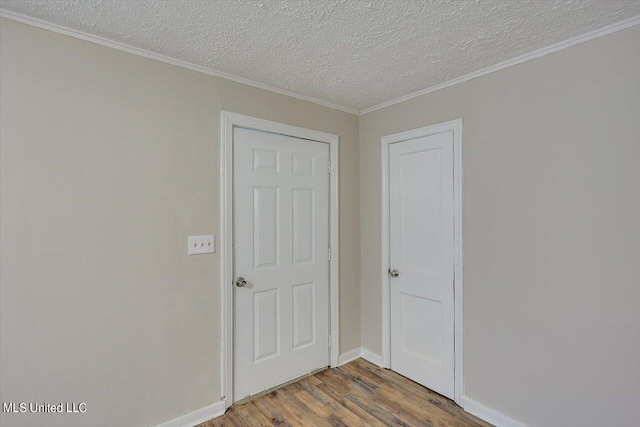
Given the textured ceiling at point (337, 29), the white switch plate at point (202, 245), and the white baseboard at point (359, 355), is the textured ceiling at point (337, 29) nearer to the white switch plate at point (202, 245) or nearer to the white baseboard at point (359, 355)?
the white switch plate at point (202, 245)

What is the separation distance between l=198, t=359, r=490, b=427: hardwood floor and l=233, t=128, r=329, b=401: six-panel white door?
14cm

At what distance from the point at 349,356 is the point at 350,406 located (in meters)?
0.69

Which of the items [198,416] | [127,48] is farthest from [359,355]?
[127,48]

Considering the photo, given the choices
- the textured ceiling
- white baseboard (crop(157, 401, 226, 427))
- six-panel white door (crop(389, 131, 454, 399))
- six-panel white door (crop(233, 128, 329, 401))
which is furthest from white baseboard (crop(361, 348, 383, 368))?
the textured ceiling

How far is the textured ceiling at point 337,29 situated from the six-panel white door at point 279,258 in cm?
63

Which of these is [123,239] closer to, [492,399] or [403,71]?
[403,71]

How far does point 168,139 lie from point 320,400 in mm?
2129

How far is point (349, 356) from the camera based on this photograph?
293 centimetres

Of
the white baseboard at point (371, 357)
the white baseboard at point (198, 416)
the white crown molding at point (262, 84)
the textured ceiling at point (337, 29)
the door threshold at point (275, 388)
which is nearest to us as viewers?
the textured ceiling at point (337, 29)

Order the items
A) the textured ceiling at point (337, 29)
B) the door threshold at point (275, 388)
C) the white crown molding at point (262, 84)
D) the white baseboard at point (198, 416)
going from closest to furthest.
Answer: the textured ceiling at point (337, 29) → the white crown molding at point (262, 84) → the white baseboard at point (198, 416) → the door threshold at point (275, 388)

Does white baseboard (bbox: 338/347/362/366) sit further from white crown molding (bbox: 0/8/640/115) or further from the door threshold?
white crown molding (bbox: 0/8/640/115)

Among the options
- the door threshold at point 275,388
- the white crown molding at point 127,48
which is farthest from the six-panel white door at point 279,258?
the white crown molding at point 127,48

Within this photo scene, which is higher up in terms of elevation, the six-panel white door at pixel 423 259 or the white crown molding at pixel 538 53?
the white crown molding at pixel 538 53

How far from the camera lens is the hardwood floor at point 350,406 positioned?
6.81 ft
